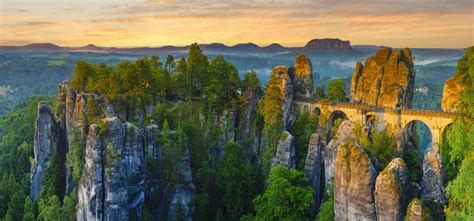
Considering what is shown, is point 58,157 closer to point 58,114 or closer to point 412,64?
point 58,114

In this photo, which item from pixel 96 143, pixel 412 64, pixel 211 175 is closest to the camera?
pixel 96 143

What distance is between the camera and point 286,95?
179 ft

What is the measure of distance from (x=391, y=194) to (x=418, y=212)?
1.91 meters

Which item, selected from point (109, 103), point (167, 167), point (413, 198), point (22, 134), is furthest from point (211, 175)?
point (22, 134)

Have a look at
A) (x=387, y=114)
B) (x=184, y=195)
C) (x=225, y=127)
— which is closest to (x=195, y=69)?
(x=225, y=127)

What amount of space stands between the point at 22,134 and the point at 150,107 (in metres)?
33.5

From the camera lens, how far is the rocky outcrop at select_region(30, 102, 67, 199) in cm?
5120

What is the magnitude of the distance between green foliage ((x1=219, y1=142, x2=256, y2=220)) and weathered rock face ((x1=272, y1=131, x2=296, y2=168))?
11.2 feet

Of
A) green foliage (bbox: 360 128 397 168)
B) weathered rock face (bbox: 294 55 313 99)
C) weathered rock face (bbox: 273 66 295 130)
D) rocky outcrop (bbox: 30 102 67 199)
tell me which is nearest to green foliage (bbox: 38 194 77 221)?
rocky outcrop (bbox: 30 102 67 199)

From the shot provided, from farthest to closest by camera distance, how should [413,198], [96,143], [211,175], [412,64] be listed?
[412,64]
[211,175]
[96,143]
[413,198]

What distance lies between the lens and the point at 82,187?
42.4 m

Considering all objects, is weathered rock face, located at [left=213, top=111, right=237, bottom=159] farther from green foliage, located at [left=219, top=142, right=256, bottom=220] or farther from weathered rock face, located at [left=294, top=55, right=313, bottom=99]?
weathered rock face, located at [left=294, top=55, right=313, bottom=99]

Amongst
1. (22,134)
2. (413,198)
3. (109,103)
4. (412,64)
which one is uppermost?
(412,64)

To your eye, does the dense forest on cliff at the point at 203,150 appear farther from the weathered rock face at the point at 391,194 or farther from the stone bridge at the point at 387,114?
the stone bridge at the point at 387,114
